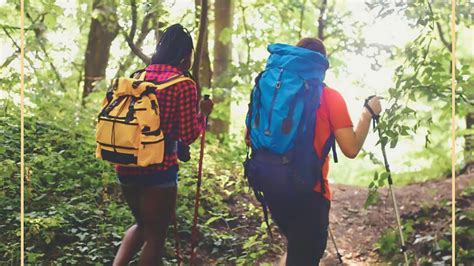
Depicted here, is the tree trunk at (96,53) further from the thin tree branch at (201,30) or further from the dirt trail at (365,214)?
the dirt trail at (365,214)

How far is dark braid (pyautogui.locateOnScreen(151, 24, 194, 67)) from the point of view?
128 inches

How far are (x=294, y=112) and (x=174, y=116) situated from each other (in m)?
0.73

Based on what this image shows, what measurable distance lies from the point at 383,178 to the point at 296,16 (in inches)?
224

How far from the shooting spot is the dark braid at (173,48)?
128 inches

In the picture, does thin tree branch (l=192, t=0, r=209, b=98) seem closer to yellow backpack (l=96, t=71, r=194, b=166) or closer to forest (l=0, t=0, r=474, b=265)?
forest (l=0, t=0, r=474, b=265)

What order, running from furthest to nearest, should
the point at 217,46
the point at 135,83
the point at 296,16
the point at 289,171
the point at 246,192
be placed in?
the point at 296,16 → the point at 217,46 → the point at 246,192 → the point at 135,83 → the point at 289,171

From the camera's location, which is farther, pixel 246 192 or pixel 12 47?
pixel 12 47

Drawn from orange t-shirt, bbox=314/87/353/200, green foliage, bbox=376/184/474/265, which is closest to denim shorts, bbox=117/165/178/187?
orange t-shirt, bbox=314/87/353/200

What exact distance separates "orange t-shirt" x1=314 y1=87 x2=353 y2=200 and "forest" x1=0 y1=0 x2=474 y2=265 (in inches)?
34.3

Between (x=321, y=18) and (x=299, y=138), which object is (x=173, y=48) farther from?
(x=321, y=18)

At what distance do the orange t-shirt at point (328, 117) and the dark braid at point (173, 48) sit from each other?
94 centimetres

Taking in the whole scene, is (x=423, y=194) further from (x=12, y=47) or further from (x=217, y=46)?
(x=12, y=47)

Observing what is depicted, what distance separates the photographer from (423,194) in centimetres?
680

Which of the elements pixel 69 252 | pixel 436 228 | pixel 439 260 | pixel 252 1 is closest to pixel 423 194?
pixel 436 228
